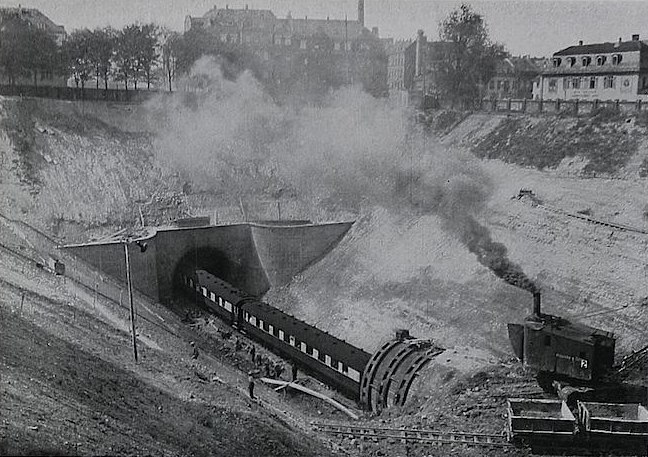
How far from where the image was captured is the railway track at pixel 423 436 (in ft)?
44.5

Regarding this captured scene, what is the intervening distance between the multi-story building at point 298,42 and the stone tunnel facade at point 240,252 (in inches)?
296

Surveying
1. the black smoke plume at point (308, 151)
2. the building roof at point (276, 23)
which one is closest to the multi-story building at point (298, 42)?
the building roof at point (276, 23)

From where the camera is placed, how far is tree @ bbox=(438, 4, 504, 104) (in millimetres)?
22656

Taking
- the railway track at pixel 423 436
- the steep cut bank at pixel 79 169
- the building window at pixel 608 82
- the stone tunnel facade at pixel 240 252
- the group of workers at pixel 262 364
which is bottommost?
the group of workers at pixel 262 364

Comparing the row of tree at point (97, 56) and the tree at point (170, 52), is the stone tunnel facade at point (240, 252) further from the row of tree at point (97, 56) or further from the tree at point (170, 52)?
the tree at point (170, 52)

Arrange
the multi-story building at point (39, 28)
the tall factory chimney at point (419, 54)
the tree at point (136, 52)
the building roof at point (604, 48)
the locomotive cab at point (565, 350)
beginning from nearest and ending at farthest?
the locomotive cab at point (565, 350)
the building roof at point (604, 48)
the multi-story building at point (39, 28)
the tall factory chimney at point (419, 54)
the tree at point (136, 52)

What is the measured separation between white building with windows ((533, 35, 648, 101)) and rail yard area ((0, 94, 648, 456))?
131 centimetres

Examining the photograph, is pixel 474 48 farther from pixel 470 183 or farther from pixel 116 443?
pixel 116 443

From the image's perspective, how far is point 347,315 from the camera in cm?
2345

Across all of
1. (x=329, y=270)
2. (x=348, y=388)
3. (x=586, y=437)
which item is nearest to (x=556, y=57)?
(x=329, y=270)

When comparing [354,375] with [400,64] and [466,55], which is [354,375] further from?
[400,64]

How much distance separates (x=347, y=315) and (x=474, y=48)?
11.2 m

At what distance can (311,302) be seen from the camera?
25594 millimetres

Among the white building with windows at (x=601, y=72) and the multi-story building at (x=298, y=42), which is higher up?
the multi-story building at (x=298, y=42)
